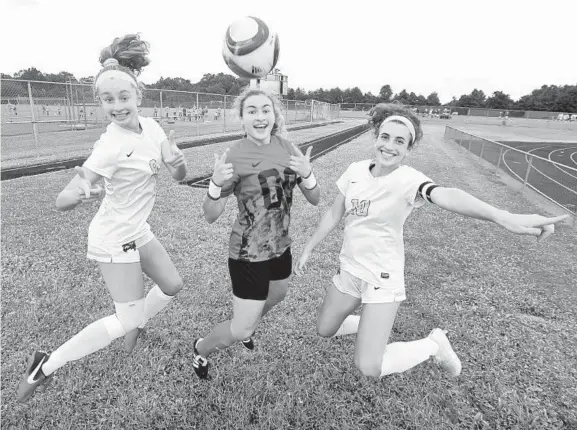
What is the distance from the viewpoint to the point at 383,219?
2.85 meters

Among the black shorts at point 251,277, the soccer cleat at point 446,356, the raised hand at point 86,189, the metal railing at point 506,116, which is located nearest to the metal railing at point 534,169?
the soccer cleat at point 446,356

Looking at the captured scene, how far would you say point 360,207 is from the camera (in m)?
2.92

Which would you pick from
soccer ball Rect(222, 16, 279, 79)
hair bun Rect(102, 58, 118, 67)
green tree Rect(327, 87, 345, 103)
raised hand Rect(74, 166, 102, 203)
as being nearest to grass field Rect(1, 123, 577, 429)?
raised hand Rect(74, 166, 102, 203)

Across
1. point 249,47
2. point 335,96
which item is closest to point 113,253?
point 249,47

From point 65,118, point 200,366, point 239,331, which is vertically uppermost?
point 65,118

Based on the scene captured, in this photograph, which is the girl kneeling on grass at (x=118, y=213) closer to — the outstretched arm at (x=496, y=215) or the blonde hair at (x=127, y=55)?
the blonde hair at (x=127, y=55)

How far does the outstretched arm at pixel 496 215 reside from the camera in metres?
2.12

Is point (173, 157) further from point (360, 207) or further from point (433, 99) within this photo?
point (433, 99)

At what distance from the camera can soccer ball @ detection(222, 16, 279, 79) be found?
3.47 m

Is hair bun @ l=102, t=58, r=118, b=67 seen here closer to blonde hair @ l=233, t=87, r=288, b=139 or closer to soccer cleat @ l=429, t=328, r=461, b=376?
blonde hair @ l=233, t=87, r=288, b=139

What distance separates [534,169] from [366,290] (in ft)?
45.1

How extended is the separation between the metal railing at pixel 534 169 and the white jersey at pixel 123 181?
860cm

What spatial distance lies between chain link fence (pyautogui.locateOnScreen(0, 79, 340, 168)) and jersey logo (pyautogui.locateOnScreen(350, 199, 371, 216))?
29.1 feet

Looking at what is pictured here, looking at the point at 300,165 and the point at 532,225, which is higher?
the point at 300,165
